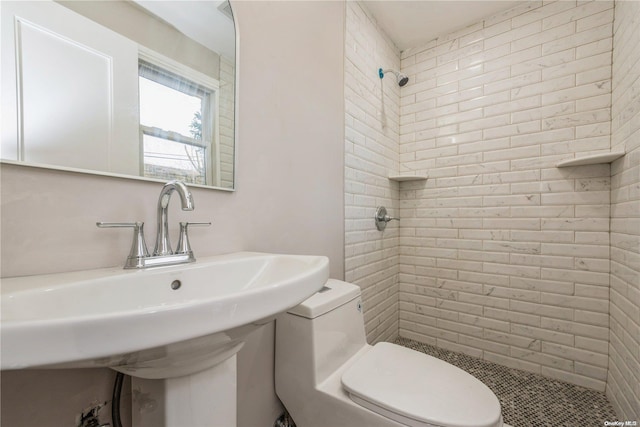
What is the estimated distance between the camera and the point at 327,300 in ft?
3.27

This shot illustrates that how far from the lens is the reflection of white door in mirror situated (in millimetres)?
559

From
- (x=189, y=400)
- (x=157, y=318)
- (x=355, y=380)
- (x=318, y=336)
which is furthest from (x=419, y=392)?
(x=157, y=318)

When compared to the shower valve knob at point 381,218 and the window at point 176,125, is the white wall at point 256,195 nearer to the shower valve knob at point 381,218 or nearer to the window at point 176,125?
the window at point 176,125

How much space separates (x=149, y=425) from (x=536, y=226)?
2.00 meters

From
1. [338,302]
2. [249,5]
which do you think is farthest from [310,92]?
[338,302]

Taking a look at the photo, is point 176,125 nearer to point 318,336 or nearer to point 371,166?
point 318,336

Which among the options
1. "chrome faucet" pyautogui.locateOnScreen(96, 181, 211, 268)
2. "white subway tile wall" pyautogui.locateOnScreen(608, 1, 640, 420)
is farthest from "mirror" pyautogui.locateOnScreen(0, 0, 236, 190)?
"white subway tile wall" pyautogui.locateOnScreen(608, 1, 640, 420)

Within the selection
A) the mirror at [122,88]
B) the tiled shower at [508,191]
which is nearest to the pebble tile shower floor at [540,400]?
the tiled shower at [508,191]

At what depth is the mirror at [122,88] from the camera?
1.88 ft

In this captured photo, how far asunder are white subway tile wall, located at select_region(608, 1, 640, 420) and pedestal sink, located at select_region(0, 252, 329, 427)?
1.43 meters

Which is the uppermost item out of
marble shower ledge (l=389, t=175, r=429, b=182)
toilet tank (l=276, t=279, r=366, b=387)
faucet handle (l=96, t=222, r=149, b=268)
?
marble shower ledge (l=389, t=175, r=429, b=182)

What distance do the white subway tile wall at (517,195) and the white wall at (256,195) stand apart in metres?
0.68

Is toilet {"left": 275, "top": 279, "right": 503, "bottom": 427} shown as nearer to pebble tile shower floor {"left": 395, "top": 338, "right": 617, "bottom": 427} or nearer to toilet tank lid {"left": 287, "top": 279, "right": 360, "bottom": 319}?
toilet tank lid {"left": 287, "top": 279, "right": 360, "bottom": 319}

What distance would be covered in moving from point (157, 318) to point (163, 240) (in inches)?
18.1
